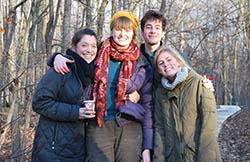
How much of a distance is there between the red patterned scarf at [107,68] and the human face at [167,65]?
0.28 metres

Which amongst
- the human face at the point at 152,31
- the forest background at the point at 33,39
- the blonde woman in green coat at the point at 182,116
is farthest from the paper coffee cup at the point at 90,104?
the forest background at the point at 33,39

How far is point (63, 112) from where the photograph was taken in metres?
2.28

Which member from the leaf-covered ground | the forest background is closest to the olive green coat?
the forest background

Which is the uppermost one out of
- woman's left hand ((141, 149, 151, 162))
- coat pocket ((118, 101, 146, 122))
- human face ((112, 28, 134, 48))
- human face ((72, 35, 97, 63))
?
human face ((112, 28, 134, 48))

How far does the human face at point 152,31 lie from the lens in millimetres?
2824

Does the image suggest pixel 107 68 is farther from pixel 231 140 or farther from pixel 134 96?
pixel 231 140

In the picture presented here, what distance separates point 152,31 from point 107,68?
735mm

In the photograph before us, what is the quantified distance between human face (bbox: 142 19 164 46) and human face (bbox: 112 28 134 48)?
34 centimetres

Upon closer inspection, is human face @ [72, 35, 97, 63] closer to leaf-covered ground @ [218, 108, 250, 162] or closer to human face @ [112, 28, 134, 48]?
human face @ [112, 28, 134, 48]

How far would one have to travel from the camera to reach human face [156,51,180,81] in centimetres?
245

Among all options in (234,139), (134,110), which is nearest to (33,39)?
(134,110)

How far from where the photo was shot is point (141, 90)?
103 inches

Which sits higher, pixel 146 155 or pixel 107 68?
pixel 107 68

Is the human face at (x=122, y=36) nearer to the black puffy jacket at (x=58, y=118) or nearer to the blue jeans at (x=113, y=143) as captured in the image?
the black puffy jacket at (x=58, y=118)
